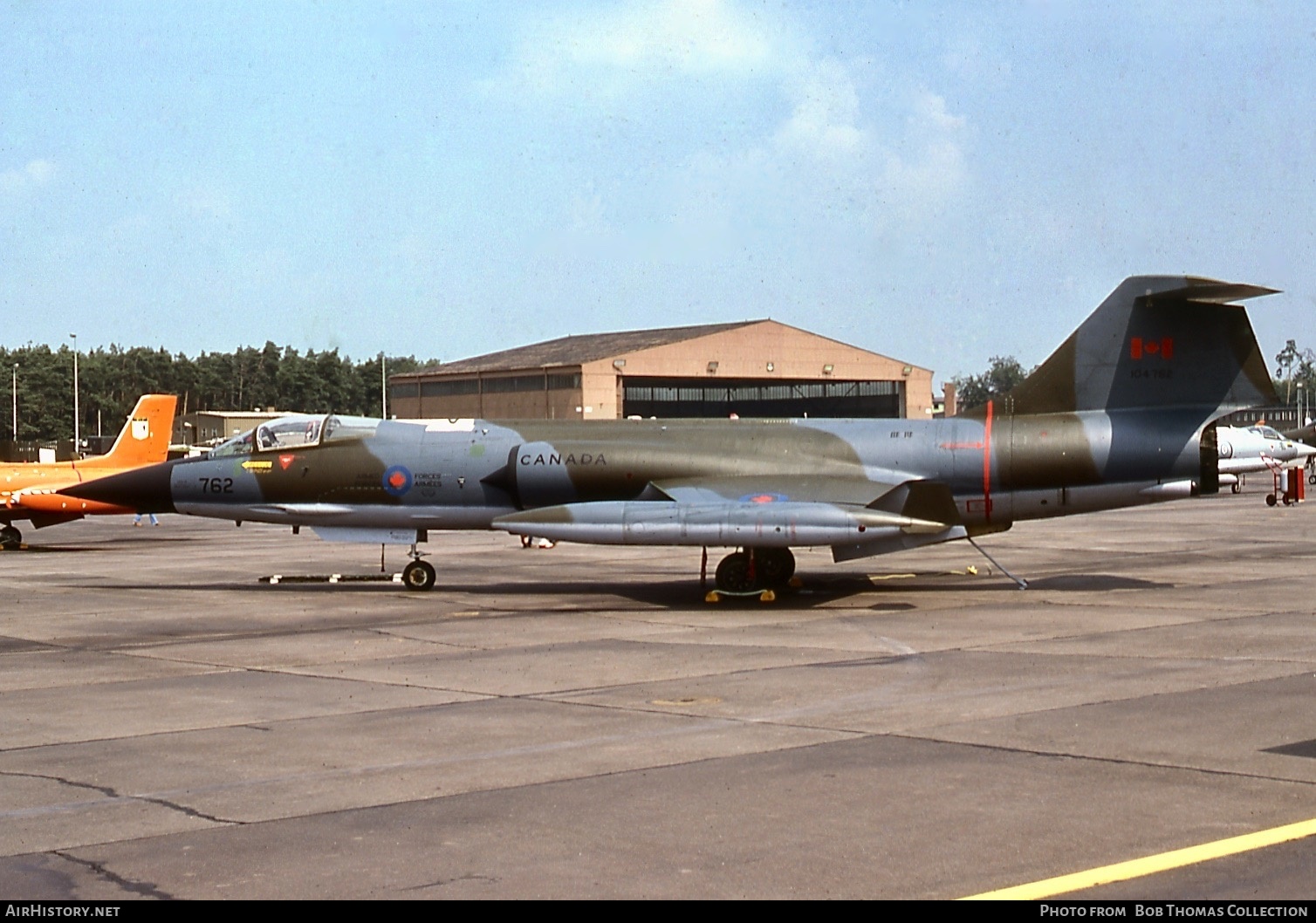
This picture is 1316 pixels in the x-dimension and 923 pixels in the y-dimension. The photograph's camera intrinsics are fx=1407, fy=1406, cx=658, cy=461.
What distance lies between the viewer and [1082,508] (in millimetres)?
21203

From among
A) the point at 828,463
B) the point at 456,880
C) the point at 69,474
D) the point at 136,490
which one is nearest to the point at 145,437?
the point at 69,474

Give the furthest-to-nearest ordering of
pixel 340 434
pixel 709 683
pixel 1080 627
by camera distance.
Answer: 1. pixel 340 434
2. pixel 1080 627
3. pixel 709 683

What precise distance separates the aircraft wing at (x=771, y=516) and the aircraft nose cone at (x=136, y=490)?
6.17 m

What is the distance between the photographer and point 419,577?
2308cm

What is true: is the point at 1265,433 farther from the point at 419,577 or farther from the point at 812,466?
the point at 419,577

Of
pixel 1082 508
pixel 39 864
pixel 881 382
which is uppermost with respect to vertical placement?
pixel 881 382

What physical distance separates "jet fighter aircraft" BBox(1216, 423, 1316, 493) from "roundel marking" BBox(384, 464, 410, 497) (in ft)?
82.1

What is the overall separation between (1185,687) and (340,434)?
573 inches

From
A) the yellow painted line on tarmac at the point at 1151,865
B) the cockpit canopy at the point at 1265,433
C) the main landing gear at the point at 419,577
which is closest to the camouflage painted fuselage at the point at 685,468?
the main landing gear at the point at 419,577

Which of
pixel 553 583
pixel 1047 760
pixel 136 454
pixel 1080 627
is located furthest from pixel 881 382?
pixel 1047 760

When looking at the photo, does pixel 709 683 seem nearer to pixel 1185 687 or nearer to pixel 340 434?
pixel 1185 687

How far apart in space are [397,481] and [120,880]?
15434mm

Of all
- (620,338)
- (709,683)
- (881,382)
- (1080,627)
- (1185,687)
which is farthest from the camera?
(620,338)

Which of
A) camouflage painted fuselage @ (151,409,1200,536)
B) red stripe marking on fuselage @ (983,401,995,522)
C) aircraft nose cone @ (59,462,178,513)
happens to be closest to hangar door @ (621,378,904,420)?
aircraft nose cone @ (59,462,178,513)
